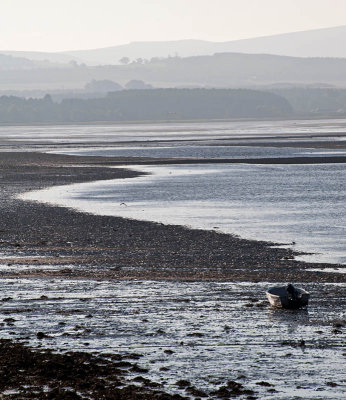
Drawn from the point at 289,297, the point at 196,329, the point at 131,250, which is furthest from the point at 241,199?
the point at 196,329

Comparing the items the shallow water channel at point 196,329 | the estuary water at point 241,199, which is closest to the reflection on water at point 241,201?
→ the estuary water at point 241,199

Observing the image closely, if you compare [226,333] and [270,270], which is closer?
[226,333]

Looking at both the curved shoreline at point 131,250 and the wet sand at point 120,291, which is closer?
the wet sand at point 120,291

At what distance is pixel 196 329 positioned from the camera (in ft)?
55.0

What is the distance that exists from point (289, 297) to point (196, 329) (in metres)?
2.19

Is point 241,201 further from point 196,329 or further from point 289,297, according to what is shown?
point 196,329

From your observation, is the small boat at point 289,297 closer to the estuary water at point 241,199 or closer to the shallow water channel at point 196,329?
the shallow water channel at point 196,329

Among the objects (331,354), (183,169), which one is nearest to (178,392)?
(331,354)

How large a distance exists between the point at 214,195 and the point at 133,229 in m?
13.0

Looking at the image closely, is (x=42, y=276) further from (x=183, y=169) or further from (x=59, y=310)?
(x=183, y=169)

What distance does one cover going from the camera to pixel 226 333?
1642cm

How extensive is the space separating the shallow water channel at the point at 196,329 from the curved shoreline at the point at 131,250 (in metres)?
1.46

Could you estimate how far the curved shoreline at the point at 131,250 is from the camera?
22.7m

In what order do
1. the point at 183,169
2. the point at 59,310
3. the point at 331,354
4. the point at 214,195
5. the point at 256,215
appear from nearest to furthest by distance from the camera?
the point at 331,354
the point at 59,310
the point at 256,215
the point at 214,195
the point at 183,169
